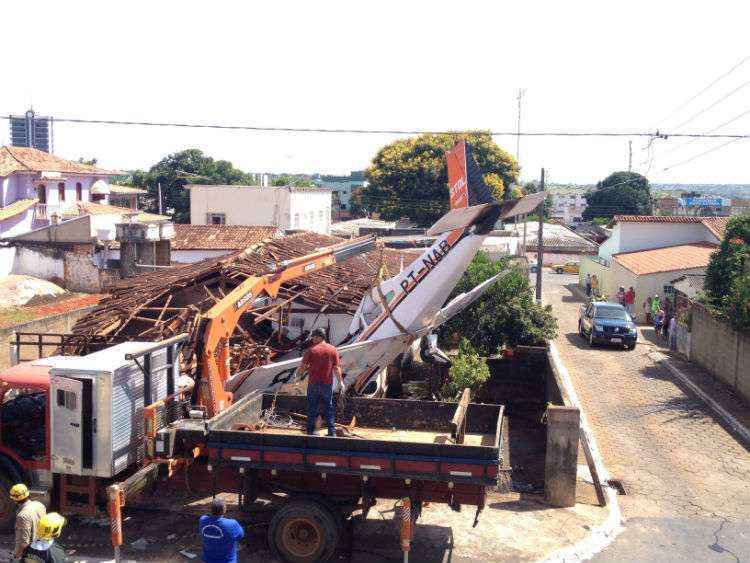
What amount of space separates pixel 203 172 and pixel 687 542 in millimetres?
60645

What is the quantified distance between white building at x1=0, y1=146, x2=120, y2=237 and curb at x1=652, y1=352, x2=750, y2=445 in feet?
89.5

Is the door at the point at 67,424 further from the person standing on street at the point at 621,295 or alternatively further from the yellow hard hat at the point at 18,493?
the person standing on street at the point at 621,295

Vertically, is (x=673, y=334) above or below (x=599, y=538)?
above

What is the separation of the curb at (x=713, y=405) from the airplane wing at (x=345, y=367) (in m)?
7.19

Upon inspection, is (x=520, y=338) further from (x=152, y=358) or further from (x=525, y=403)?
(x=152, y=358)

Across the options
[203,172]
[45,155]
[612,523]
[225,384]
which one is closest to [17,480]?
[225,384]

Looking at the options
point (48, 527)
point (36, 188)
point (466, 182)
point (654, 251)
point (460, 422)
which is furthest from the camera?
point (36, 188)

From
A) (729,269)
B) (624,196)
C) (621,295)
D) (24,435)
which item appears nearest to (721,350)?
(729,269)

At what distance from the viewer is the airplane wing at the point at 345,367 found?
42.1 feet

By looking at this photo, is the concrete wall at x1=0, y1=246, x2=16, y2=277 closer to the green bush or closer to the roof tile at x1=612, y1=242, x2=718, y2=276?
the green bush

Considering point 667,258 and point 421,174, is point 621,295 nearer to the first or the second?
point 667,258

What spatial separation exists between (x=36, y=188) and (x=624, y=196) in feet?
196

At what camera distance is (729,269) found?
22.0 metres

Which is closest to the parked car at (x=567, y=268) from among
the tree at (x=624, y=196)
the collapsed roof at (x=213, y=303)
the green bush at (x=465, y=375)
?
the tree at (x=624, y=196)
